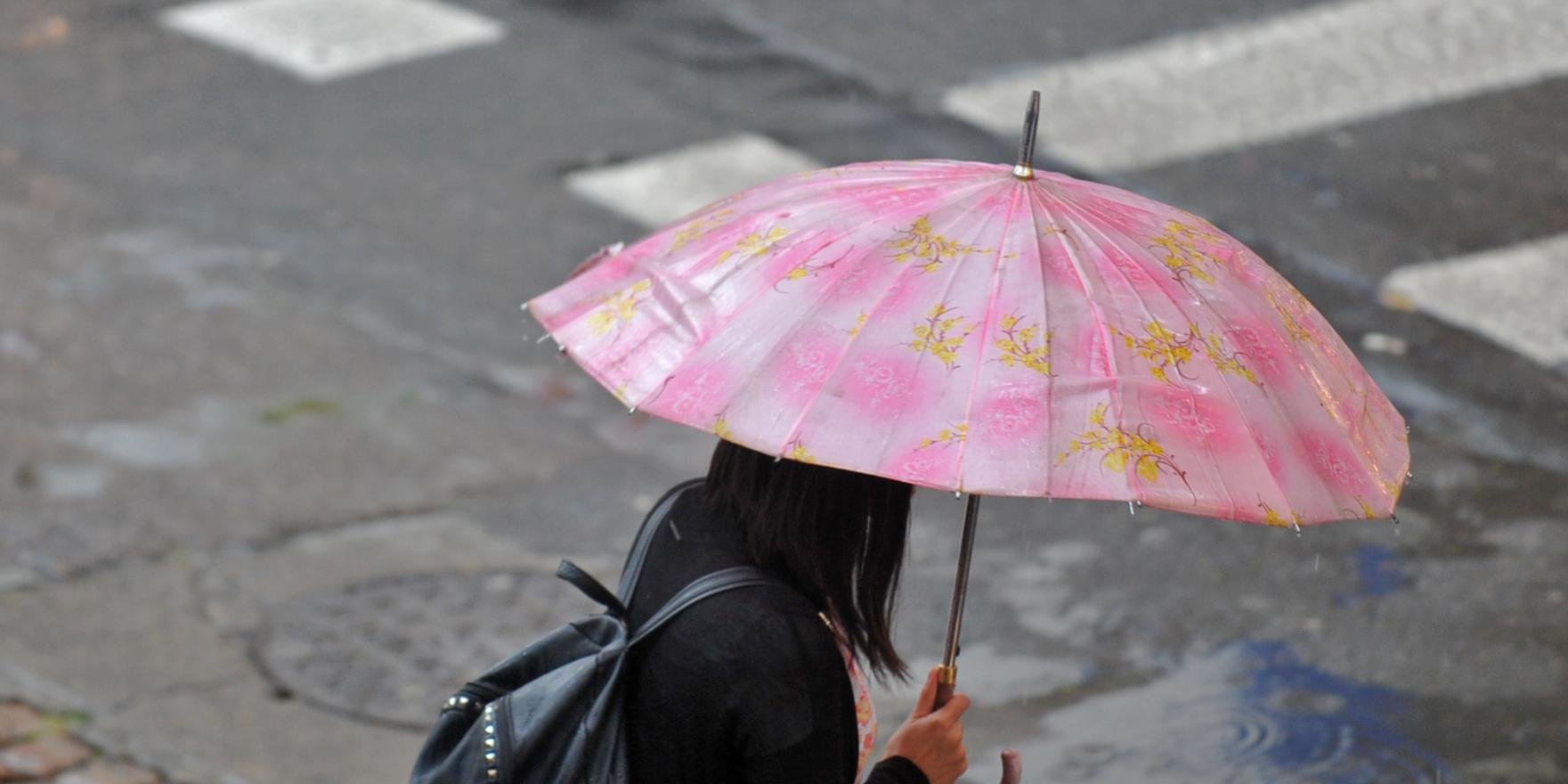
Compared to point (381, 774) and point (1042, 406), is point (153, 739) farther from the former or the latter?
point (1042, 406)

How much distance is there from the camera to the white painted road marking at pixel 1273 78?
8.89 m

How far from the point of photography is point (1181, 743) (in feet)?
17.2

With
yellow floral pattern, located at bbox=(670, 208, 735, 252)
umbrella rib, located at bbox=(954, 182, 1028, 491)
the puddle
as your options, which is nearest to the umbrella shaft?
umbrella rib, located at bbox=(954, 182, 1028, 491)

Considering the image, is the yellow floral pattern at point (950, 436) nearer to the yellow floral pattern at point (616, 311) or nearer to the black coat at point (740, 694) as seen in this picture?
the black coat at point (740, 694)

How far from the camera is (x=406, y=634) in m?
5.77

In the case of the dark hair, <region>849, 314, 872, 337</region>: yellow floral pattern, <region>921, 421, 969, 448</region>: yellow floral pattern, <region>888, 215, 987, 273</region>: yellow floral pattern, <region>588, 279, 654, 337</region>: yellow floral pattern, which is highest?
<region>888, 215, 987, 273</region>: yellow floral pattern

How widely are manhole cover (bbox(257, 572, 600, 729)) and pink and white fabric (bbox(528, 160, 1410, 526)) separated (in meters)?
2.73

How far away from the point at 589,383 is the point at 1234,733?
2929 millimetres

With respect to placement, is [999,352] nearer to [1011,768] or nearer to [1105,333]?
[1105,333]

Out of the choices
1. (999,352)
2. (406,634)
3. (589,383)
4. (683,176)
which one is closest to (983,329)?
(999,352)

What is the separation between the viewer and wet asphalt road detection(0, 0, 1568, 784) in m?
5.52

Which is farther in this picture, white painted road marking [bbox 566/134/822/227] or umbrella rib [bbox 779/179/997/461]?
white painted road marking [bbox 566/134/822/227]

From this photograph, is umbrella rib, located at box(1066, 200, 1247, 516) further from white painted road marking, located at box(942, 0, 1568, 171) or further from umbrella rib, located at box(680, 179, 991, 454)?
white painted road marking, located at box(942, 0, 1568, 171)

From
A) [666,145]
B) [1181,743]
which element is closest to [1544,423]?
[1181,743]
